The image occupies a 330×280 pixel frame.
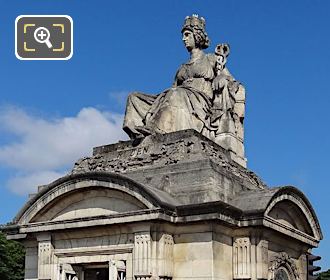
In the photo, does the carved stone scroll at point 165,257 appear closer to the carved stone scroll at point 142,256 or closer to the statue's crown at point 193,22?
the carved stone scroll at point 142,256

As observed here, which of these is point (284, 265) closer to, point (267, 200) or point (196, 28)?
point (267, 200)

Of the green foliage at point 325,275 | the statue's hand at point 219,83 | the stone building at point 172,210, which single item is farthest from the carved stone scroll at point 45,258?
the green foliage at point 325,275

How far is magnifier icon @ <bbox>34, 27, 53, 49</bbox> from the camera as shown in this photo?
13.2 meters

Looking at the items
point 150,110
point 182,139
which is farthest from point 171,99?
point 182,139

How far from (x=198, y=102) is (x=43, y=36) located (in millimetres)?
5467

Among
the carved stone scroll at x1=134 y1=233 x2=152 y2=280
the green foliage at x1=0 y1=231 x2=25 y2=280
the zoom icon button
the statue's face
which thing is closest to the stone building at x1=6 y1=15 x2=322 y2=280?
the carved stone scroll at x1=134 y1=233 x2=152 y2=280

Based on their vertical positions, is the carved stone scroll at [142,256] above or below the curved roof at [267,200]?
below

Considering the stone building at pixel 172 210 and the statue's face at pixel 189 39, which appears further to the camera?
the statue's face at pixel 189 39

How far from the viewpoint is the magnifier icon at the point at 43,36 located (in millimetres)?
13180

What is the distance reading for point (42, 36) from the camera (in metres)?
13.2

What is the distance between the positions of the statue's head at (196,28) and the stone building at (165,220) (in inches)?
150

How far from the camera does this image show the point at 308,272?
1783 centimetres

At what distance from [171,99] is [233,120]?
1.79m

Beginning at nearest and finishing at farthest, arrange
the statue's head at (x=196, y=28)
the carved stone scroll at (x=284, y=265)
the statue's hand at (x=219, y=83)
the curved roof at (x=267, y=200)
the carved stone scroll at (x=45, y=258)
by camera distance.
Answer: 1. the curved roof at (x=267, y=200)
2. the carved stone scroll at (x=284, y=265)
3. the carved stone scroll at (x=45, y=258)
4. the statue's hand at (x=219, y=83)
5. the statue's head at (x=196, y=28)
